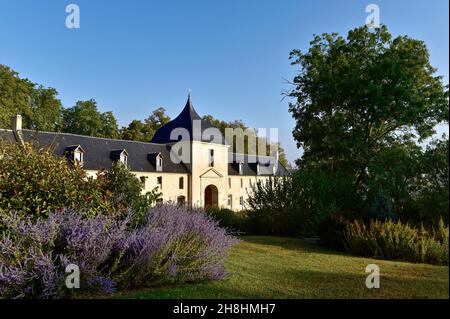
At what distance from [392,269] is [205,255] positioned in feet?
13.7

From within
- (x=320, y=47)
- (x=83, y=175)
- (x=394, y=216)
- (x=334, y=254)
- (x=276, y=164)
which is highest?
(x=320, y=47)

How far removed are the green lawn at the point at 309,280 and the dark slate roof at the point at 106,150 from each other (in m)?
28.4

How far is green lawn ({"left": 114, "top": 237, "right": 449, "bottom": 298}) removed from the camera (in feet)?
20.6

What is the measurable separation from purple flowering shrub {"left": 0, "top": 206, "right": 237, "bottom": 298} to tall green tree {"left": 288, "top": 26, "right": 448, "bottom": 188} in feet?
53.2

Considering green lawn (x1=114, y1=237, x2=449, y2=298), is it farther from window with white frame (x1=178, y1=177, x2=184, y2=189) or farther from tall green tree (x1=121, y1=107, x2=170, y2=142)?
tall green tree (x1=121, y1=107, x2=170, y2=142)

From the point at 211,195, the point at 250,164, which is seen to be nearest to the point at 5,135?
the point at 211,195

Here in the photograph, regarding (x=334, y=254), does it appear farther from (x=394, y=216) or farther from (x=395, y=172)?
(x=395, y=172)

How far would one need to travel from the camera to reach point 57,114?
158 feet

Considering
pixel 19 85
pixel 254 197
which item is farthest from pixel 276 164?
pixel 254 197

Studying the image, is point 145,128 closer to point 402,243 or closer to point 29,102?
point 29,102

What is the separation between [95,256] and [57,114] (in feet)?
151

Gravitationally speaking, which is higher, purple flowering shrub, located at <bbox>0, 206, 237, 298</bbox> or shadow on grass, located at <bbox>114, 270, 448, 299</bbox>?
purple flowering shrub, located at <bbox>0, 206, 237, 298</bbox>

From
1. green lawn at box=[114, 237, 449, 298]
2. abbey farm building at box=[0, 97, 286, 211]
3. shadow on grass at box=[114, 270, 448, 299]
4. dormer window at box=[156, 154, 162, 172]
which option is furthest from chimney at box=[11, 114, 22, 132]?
shadow on grass at box=[114, 270, 448, 299]

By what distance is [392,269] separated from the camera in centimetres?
880
